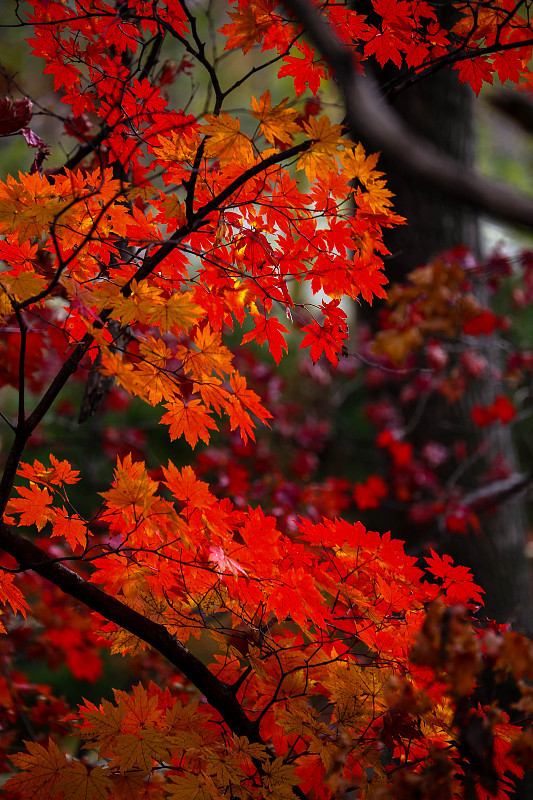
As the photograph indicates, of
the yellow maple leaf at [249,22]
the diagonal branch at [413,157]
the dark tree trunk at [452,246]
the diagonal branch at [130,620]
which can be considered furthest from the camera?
the dark tree trunk at [452,246]

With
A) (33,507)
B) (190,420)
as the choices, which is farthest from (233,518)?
(33,507)

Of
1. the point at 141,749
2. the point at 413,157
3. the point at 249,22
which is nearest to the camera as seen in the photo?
the point at 413,157

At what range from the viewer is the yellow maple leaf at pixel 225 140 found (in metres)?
1.38

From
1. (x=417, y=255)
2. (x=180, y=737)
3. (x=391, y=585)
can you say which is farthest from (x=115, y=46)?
(x=417, y=255)

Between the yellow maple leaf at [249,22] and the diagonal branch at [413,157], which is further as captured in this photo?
the yellow maple leaf at [249,22]

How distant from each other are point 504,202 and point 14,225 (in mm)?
1138

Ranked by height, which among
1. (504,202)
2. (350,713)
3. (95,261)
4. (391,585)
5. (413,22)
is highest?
(413,22)

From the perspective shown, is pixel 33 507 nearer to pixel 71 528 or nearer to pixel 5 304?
pixel 71 528

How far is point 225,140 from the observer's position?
1.41m

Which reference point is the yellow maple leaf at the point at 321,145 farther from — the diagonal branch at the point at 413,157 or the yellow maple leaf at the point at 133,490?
the yellow maple leaf at the point at 133,490

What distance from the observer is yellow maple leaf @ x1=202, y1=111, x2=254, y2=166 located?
1385mm

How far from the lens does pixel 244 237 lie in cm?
165

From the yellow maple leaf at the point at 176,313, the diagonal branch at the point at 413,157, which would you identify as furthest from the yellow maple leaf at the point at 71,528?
the diagonal branch at the point at 413,157

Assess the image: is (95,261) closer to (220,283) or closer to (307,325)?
(220,283)
